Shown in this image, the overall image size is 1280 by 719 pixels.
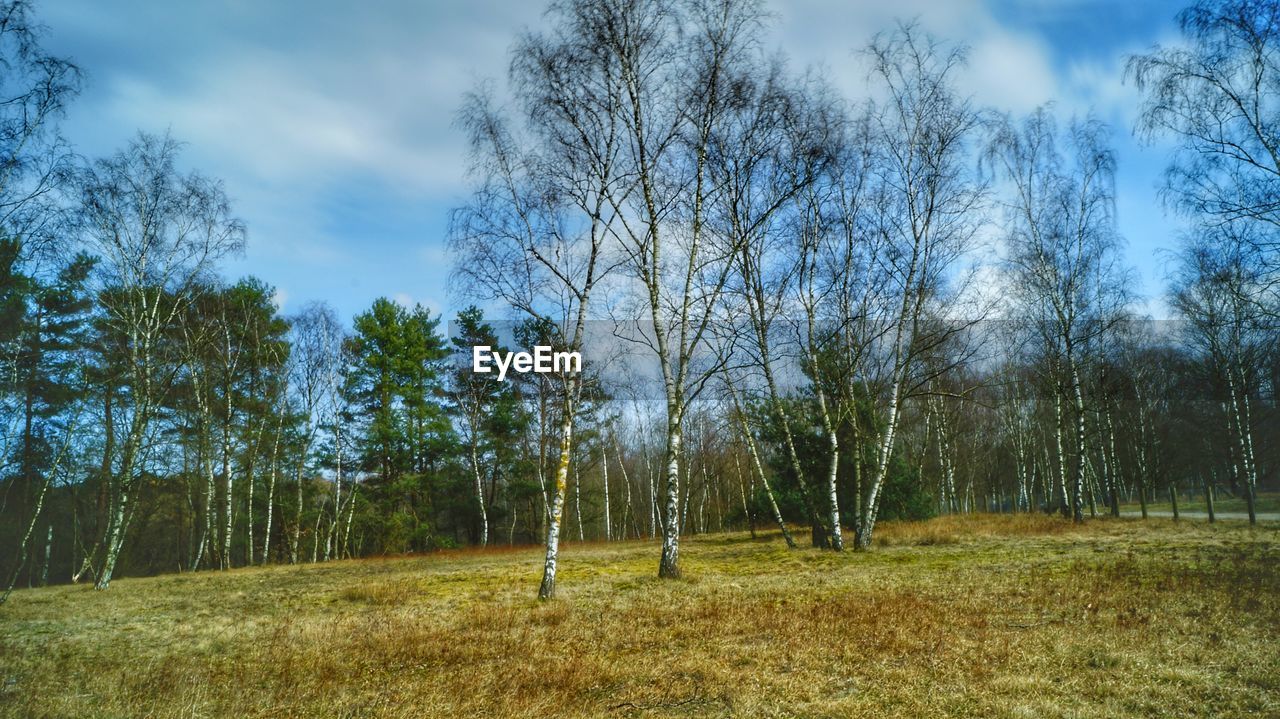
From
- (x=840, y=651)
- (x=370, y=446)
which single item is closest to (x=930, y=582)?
(x=840, y=651)

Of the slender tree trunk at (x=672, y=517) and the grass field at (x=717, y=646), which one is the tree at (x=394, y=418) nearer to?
the grass field at (x=717, y=646)

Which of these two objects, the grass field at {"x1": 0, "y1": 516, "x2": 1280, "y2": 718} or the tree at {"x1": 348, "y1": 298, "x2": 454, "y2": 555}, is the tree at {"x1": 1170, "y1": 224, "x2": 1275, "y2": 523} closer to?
the grass field at {"x1": 0, "y1": 516, "x2": 1280, "y2": 718}

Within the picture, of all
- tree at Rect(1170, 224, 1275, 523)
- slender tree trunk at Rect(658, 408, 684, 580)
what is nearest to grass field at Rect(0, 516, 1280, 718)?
slender tree trunk at Rect(658, 408, 684, 580)

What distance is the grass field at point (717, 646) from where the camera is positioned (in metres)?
4.95

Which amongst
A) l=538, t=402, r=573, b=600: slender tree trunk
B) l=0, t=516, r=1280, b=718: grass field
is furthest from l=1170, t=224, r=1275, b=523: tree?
l=538, t=402, r=573, b=600: slender tree trunk

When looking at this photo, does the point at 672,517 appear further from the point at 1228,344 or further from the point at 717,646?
the point at 1228,344

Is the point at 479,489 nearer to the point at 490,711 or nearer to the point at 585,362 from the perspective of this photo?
the point at 585,362

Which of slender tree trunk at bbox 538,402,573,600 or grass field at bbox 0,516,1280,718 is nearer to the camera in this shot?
grass field at bbox 0,516,1280,718

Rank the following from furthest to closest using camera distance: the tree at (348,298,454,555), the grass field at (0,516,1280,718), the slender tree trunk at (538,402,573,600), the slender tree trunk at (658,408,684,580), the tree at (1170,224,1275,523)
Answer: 1. the tree at (348,298,454,555)
2. the tree at (1170,224,1275,523)
3. the slender tree trunk at (658,408,684,580)
4. the slender tree trunk at (538,402,573,600)
5. the grass field at (0,516,1280,718)

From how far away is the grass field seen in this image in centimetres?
495

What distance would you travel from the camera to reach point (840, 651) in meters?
6.32

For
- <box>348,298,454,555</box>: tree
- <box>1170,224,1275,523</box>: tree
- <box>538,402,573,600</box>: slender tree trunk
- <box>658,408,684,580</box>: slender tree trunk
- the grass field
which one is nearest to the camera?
the grass field

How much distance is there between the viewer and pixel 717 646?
6.80m

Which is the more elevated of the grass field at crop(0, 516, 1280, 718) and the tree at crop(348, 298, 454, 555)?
Answer: the tree at crop(348, 298, 454, 555)
